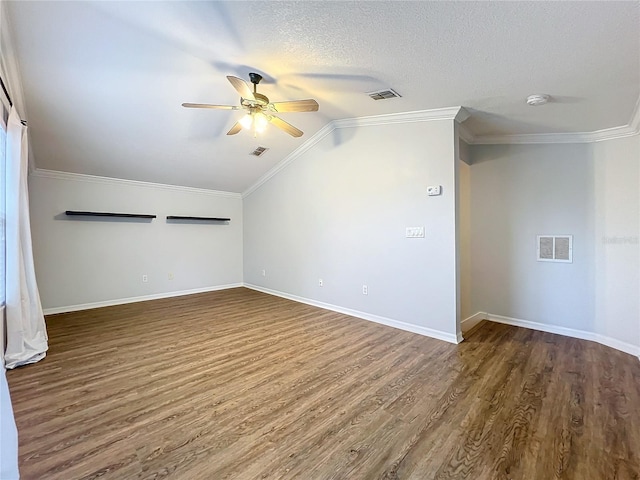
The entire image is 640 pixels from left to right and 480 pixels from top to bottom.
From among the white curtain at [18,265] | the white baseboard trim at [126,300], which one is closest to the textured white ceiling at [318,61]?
the white curtain at [18,265]

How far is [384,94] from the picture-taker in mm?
3268

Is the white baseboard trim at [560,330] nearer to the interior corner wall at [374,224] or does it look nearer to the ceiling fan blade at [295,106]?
the interior corner wall at [374,224]

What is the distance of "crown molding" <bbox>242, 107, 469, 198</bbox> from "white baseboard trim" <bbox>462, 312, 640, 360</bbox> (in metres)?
2.71

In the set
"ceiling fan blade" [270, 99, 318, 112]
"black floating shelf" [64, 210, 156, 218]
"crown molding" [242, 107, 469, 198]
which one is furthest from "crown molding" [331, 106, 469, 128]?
"black floating shelf" [64, 210, 156, 218]

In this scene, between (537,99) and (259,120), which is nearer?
(537,99)

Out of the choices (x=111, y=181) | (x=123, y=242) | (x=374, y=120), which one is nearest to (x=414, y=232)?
(x=374, y=120)

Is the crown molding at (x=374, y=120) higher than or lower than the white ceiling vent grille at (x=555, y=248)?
higher

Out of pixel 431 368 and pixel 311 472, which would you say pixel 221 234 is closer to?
pixel 431 368

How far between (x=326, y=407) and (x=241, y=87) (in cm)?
274

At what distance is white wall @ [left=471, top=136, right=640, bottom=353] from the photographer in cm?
336

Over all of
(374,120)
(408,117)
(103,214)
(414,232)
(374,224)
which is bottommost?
(414,232)

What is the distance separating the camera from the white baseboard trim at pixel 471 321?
399cm

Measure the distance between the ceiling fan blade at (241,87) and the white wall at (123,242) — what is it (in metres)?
3.78

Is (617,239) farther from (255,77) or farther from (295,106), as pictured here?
(255,77)
